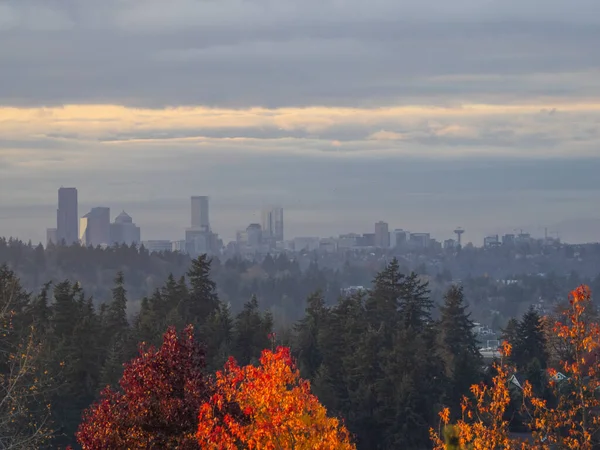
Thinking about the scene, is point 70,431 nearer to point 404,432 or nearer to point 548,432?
point 404,432

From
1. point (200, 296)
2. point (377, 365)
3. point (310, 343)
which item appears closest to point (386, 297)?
point (310, 343)

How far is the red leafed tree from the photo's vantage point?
1823cm

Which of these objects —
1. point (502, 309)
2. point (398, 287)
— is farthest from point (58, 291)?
point (502, 309)

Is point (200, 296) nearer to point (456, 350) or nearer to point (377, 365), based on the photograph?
point (377, 365)

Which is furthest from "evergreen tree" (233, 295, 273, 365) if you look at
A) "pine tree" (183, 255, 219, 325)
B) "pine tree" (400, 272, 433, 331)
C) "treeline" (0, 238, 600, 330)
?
"treeline" (0, 238, 600, 330)

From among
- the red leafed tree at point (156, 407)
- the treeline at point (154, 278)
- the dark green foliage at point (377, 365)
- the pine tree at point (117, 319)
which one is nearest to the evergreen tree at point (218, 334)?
the dark green foliage at point (377, 365)

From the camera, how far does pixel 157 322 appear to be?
161 feet

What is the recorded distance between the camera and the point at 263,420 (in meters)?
19.0

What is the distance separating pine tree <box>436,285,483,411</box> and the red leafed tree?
3044cm

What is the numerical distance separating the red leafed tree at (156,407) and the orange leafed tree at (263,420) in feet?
1.11

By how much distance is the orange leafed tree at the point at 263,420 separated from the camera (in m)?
18.0

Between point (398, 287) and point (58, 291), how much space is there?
15.8 m

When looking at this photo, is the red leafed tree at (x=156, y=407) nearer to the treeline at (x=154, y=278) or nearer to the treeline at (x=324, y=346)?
the treeline at (x=324, y=346)

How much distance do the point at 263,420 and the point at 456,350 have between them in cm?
3628
